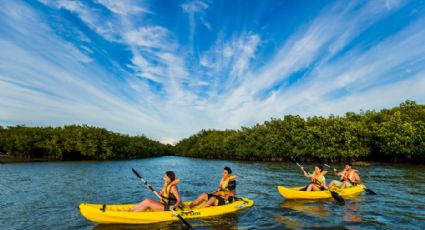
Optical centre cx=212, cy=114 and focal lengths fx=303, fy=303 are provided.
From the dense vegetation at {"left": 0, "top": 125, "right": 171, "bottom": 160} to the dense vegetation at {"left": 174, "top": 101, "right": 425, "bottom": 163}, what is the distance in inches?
1660

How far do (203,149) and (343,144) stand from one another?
2278 inches

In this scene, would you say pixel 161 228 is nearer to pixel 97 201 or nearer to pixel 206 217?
pixel 206 217

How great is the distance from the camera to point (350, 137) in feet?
161

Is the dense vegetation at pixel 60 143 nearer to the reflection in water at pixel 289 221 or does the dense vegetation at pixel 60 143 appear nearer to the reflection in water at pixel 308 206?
the reflection in water at pixel 308 206

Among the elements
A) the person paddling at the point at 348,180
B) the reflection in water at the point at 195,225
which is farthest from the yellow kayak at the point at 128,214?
the person paddling at the point at 348,180

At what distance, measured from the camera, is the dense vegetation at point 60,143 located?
69.8 metres

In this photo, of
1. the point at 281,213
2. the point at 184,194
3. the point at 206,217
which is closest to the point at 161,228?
the point at 206,217

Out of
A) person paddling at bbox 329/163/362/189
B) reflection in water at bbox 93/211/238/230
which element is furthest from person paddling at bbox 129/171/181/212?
person paddling at bbox 329/163/362/189

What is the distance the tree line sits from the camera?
4603cm

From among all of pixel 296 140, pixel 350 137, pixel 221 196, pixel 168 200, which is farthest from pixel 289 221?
pixel 296 140

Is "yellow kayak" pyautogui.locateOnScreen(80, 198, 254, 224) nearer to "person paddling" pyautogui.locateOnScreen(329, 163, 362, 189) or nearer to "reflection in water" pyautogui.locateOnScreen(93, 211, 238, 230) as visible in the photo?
"reflection in water" pyautogui.locateOnScreen(93, 211, 238, 230)

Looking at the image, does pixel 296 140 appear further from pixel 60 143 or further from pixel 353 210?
pixel 60 143

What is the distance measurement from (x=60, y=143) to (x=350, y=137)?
64.8 m

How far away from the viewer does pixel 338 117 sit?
55844 millimetres
